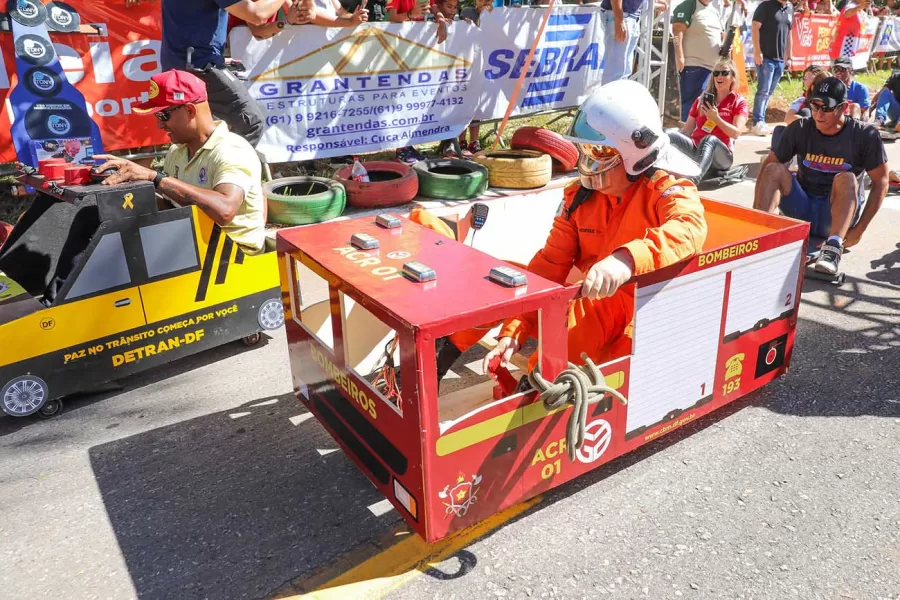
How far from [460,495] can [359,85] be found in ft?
19.4

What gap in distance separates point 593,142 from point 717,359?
3.74 ft

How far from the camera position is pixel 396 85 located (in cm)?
774

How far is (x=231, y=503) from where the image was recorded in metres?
2.98

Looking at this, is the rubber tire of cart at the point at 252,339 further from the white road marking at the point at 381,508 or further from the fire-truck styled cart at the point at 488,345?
the white road marking at the point at 381,508

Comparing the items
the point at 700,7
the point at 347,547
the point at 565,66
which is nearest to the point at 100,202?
the point at 347,547

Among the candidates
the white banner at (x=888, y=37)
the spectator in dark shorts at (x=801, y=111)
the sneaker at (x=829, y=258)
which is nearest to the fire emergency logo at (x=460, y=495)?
the sneaker at (x=829, y=258)

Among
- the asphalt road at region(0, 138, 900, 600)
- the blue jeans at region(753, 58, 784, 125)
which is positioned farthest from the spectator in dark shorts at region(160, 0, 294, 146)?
the blue jeans at region(753, 58, 784, 125)

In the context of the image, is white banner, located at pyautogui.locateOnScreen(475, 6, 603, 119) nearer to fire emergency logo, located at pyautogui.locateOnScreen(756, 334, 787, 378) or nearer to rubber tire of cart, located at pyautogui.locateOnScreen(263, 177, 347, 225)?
rubber tire of cart, located at pyautogui.locateOnScreen(263, 177, 347, 225)

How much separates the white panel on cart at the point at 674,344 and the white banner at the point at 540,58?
6.08m

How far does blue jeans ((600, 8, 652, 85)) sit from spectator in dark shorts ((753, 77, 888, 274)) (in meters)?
4.25

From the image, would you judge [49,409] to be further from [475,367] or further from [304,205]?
[304,205]

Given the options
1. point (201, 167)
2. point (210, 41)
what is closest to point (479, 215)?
point (201, 167)

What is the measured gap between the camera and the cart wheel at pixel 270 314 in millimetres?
4320

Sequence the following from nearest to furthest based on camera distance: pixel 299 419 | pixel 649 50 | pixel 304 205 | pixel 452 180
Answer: pixel 299 419 → pixel 304 205 → pixel 452 180 → pixel 649 50
